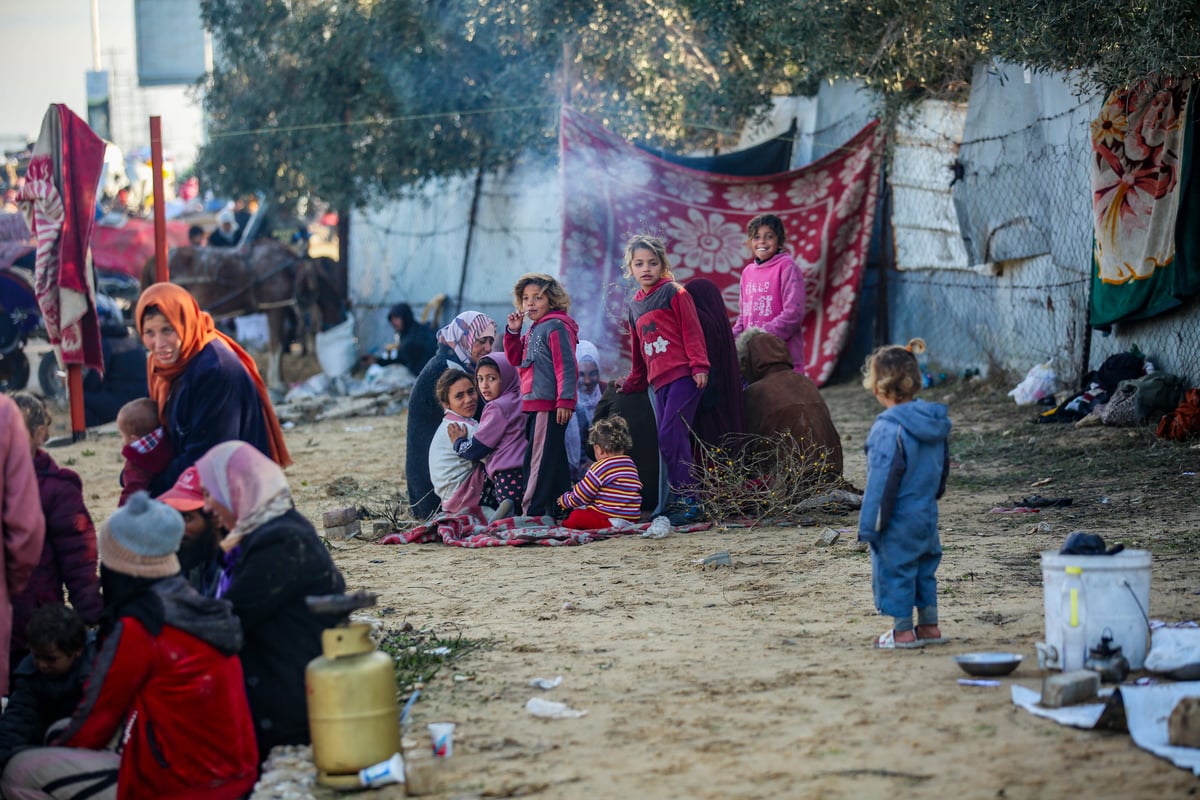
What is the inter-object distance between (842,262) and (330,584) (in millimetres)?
9835

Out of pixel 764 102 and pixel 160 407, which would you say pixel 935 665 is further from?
pixel 764 102

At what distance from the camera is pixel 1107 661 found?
3.96 metres

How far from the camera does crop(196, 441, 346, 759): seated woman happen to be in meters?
3.85

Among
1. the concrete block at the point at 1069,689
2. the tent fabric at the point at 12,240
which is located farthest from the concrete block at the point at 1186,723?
the tent fabric at the point at 12,240

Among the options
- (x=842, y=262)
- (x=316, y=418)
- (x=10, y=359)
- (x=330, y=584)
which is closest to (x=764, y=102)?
(x=842, y=262)

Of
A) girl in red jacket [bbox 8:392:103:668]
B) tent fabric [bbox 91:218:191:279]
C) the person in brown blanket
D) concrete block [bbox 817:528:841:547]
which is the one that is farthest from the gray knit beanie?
tent fabric [bbox 91:218:191:279]

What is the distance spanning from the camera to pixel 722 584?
5953 mm

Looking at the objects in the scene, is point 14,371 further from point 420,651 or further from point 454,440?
point 420,651

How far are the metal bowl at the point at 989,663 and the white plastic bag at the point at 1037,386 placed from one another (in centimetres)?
675

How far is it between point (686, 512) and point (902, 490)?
2.94 meters

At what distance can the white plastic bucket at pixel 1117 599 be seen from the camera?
4.00 m

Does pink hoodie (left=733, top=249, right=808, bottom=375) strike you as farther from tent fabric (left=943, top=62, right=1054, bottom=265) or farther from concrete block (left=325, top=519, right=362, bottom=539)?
tent fabric (left=943, top=62, right=1054, bottom=265)

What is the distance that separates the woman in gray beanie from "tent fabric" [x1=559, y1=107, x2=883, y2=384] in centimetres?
883

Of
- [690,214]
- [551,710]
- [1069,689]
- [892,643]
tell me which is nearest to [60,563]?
[551,710]
